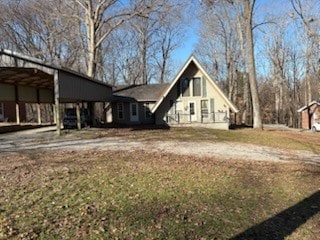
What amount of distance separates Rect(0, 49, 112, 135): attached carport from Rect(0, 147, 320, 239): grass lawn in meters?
8.97

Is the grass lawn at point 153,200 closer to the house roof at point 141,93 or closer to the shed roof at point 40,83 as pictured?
the shed roof at point 40,83

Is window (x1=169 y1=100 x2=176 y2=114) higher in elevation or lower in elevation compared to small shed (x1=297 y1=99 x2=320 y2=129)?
higher

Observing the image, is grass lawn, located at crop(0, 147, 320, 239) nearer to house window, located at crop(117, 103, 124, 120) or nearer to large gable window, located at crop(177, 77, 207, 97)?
large gable window, located at crop(177, 77, 207, 97)

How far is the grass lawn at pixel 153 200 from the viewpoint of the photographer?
6.22 m

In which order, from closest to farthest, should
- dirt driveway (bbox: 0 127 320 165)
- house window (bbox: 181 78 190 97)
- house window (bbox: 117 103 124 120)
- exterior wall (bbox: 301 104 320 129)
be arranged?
dirt driveway (bbox: 0 127 320 165) < house window (bbox: 181 78 190 97) < house window (bbox: 117 103 124 120) < exterior wall (bbox: 301 104 320 129)

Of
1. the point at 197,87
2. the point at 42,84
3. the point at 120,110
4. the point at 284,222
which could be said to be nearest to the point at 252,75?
the point at 197,87

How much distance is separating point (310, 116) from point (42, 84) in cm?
2983

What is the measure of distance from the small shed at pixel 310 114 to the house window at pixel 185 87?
18679mm

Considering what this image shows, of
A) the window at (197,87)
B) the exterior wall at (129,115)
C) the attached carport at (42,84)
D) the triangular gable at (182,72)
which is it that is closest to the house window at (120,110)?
the exterior wall at (129,115)

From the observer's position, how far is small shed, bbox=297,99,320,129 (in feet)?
138

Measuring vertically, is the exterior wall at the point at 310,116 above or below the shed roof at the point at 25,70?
below

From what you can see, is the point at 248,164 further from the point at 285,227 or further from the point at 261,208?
the point at 285,227

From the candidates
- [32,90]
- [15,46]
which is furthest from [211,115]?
[15,46]

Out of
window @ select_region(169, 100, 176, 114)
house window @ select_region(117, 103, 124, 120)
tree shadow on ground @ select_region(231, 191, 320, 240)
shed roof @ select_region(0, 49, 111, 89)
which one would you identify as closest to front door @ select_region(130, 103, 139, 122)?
house window @ select_region(117, 103, 124, 120)
